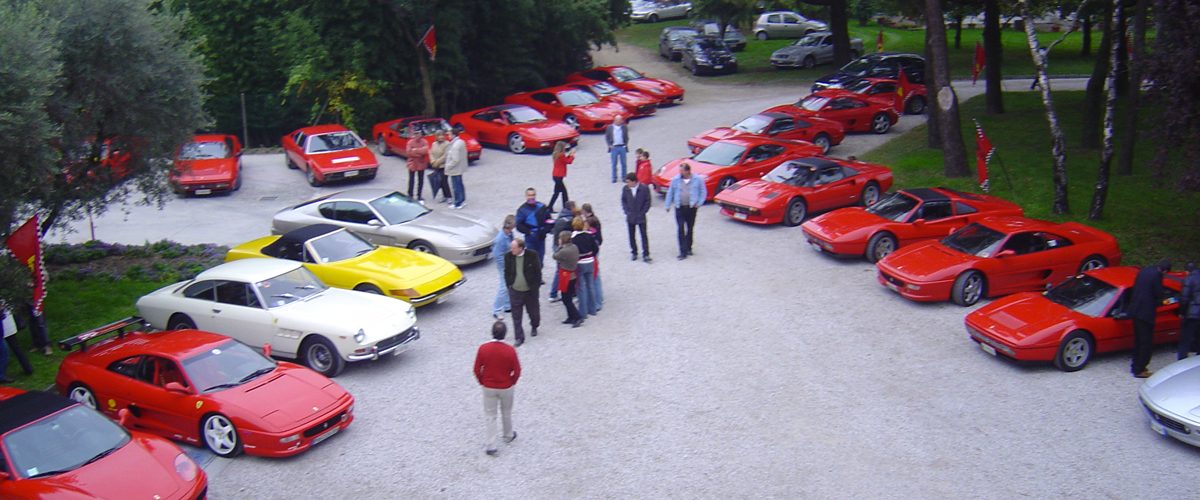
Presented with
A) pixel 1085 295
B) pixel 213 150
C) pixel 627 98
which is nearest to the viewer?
pixel 1085 295

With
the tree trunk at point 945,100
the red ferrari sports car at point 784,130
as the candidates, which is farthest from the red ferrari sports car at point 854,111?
the tree trunk at point 945,100

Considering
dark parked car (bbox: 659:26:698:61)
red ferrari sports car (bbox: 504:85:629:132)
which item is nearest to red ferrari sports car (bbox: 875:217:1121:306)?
red ferrari sports car (bbox: 504:85:629:132)

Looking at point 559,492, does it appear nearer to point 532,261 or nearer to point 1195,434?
point 532,261

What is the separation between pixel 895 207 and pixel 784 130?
7.31 metres

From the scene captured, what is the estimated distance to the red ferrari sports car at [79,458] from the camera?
8.22m

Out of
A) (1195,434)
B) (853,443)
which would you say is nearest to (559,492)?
(853,443)

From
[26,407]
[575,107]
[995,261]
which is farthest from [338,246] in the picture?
[575,107]

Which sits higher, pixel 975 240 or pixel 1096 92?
pixel 1096 92

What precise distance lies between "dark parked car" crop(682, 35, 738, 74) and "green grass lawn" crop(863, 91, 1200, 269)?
13.2m

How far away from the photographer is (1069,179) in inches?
766

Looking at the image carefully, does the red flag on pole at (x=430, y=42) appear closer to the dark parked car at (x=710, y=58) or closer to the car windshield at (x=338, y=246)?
the dark parked car at (x=710, y=58)

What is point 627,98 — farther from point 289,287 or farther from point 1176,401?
point 1176,401

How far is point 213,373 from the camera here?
10.3m

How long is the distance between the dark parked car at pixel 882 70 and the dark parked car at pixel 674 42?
486 inches
